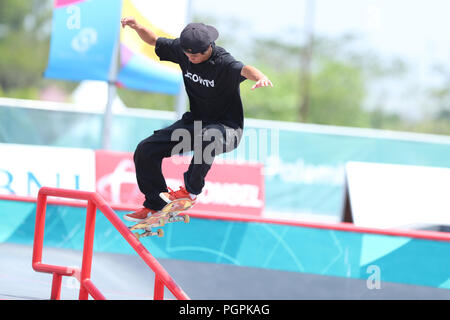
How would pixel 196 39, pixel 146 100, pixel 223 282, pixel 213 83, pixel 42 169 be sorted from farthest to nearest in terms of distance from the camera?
pixel 146 100, pixel 42 169, pixel 223 282, pixel 213 83, pixel 196 39

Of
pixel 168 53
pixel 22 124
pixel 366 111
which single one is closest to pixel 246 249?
pixel 168 53

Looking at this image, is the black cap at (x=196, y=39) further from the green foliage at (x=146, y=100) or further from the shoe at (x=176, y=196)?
the green foliage at (x=146, y=100)

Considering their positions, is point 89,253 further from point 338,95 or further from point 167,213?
point 338,95

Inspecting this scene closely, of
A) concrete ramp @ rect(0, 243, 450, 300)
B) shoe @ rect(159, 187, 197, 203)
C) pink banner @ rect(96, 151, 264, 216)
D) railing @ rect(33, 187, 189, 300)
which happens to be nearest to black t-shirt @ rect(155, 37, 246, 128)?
shoe @ rect(159, 187, 197, 203)

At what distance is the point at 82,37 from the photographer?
9836 millimetres

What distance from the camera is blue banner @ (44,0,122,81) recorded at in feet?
32.3

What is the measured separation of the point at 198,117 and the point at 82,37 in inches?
191

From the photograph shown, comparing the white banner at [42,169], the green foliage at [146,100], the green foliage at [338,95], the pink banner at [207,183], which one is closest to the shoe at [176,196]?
the pink banner at [207,183]

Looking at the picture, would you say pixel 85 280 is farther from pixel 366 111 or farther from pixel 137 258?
pixel 366 111

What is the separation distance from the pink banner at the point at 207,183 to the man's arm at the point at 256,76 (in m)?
3.99

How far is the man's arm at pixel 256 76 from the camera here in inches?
189

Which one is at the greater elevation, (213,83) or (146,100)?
(146,100)

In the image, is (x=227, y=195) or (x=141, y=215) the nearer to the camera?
(x=141, y=215)

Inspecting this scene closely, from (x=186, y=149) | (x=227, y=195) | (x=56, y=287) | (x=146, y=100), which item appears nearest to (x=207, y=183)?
(x=227, y=195)
